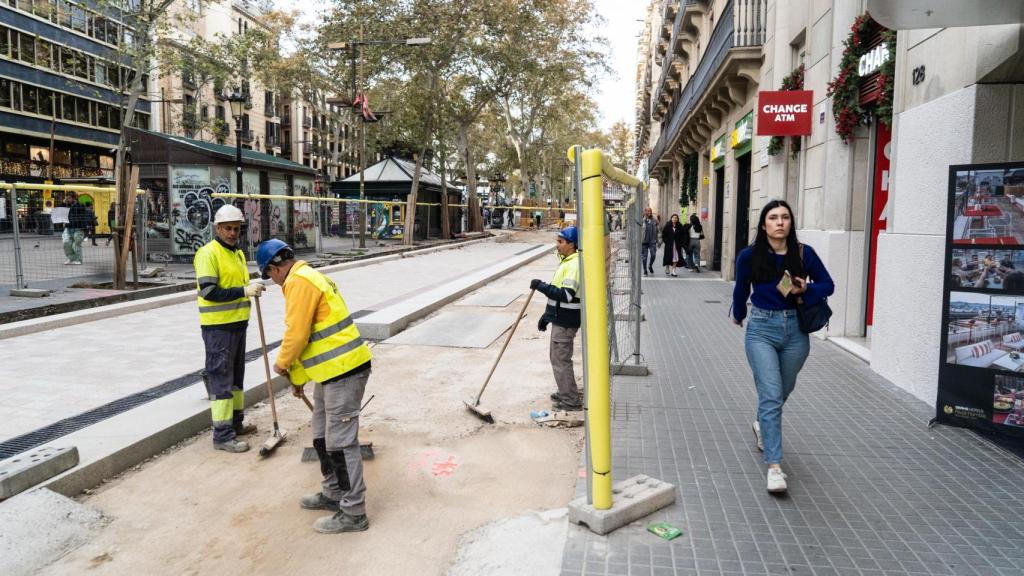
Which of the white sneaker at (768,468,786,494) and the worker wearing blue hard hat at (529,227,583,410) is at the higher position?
the worker wearing blue hard hat at (529,227,583,410)

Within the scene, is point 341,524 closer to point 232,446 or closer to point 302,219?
point 232,446

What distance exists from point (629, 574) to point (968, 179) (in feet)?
11.8

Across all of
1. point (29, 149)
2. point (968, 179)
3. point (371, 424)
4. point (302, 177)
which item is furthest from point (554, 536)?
point (29, 149)

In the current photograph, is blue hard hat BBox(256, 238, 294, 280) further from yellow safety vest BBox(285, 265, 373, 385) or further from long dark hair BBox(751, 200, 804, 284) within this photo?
long dark hair BBox(751, 200, 804, 284)

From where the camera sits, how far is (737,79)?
1520 centimetres

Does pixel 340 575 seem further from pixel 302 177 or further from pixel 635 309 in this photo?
pixel 302 177

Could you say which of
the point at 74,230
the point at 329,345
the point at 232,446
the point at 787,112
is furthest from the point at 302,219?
the point at 329,345

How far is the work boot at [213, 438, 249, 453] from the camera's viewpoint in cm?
501

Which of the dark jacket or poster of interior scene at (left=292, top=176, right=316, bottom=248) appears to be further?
poster of interior scene at (left=292, top=176, right=316, bottom=248)

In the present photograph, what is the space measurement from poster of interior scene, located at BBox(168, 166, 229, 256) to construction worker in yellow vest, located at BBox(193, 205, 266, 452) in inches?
519

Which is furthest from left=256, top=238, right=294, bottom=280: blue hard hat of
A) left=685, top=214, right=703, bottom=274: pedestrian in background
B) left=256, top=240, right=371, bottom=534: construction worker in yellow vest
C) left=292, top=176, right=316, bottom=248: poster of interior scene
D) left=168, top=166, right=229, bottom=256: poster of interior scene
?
left=685, top=214, right=703, bottom=274: pedestrian in background

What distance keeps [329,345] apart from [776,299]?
2497 millimetres

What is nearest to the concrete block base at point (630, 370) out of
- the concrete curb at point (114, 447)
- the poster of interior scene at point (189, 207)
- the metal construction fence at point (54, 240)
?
the concrete curb at point (114, 447)

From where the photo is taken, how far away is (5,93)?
38250mm
